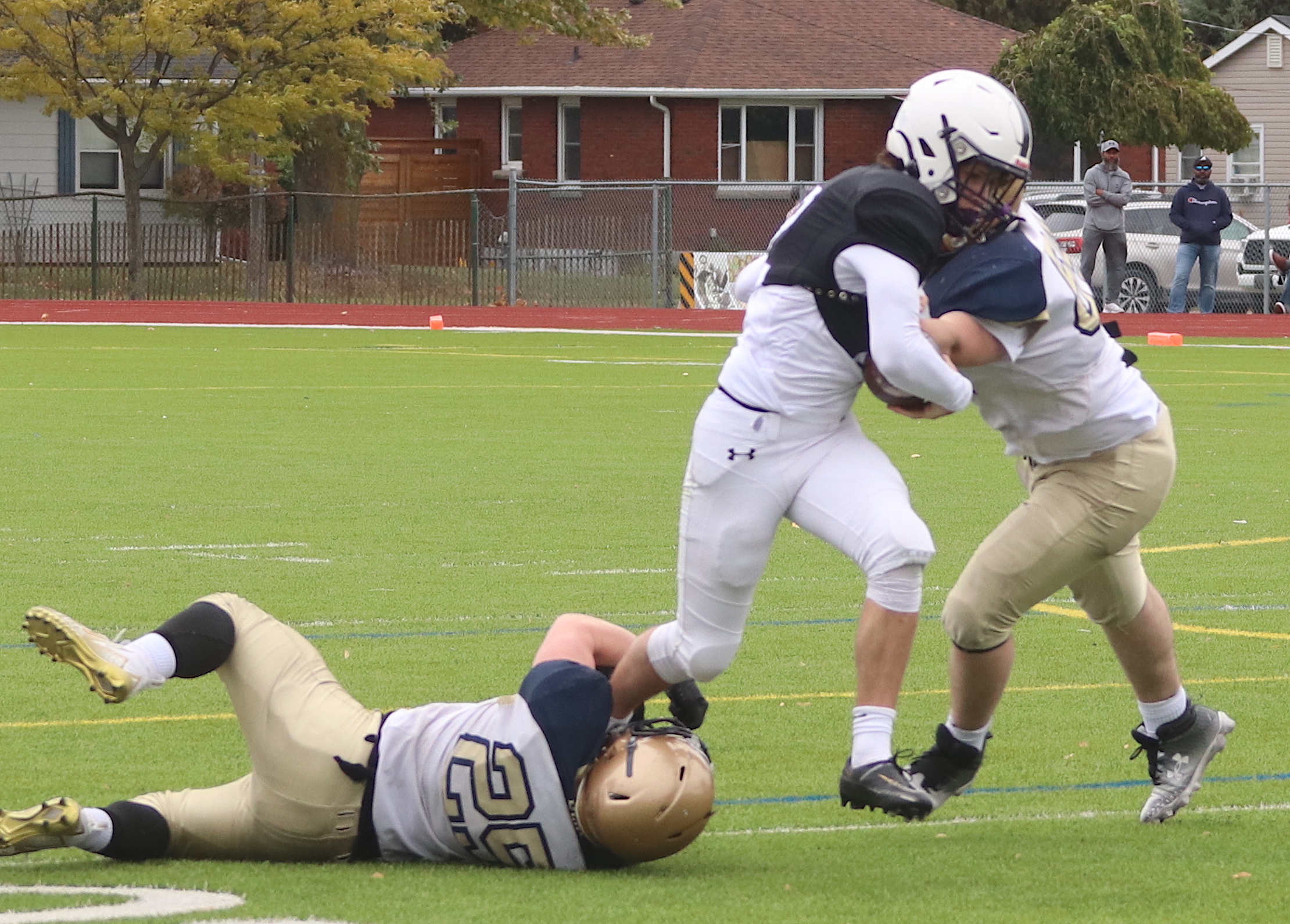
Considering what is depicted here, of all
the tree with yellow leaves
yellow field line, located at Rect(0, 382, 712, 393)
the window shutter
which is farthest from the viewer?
the window shutter

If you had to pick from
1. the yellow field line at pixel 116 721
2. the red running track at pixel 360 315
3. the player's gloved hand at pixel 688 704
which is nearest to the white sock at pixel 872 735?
the player's gloved hand at pixel 688 704

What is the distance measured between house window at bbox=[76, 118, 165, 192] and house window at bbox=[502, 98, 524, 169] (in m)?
8.73

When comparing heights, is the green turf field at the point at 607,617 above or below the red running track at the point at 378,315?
above

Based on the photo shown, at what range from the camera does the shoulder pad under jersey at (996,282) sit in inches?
210

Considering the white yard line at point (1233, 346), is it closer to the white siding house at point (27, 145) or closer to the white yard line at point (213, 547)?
the white yard line at point (213, 547)

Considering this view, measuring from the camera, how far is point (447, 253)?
120 feet

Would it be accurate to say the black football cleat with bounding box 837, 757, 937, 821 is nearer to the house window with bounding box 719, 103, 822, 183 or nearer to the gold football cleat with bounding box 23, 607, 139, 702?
the gold football cleat with bounding box 23, 607, 139, 702

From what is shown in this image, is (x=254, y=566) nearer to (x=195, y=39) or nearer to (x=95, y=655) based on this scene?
(x=95, y=655)

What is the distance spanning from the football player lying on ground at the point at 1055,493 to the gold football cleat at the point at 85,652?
203 cm

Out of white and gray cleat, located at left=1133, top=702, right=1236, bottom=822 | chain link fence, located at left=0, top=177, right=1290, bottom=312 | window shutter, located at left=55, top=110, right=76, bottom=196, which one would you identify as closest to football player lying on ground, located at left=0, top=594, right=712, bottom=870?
white and gray cleat, located at left=1133, top=702, right=1236, bottom=822

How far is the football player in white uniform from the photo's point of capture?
5355 mm

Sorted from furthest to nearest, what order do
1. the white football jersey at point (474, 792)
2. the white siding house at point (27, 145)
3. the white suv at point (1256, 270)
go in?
the white siding house at point (27, 145)
the white suv at point (1256, 270)
the white football jersey at point (474, 792)

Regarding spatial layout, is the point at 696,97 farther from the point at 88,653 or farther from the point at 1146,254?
the point at 88,653

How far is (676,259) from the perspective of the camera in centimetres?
3506
